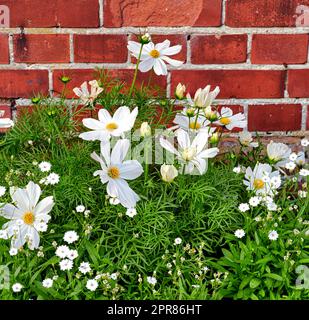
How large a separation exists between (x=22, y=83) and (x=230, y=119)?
61 centimetres

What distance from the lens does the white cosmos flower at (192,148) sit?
5.53ft

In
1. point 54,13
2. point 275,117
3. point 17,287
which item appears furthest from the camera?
point 275,117

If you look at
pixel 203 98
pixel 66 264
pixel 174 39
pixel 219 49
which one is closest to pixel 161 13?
pixel 174 39

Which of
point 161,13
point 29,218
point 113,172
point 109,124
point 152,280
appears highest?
point 161,13

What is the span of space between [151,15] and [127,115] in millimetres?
429

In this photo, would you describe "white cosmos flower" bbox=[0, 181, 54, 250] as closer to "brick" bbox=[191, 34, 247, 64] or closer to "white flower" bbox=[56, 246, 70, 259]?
"white flower" bbox=[56, 246, 70, 259]

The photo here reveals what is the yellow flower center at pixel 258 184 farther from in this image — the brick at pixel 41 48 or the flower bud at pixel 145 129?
the brick at pixel 41 48

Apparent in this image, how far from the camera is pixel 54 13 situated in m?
1.98

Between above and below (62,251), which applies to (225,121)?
above

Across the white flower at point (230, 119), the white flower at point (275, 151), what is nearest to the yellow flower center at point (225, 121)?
the white flower at point (230, 119)

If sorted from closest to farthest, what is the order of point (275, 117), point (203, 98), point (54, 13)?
point (203, 98)
point (54, 13)
point (275, 117)

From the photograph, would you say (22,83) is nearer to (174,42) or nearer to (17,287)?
(174,42)

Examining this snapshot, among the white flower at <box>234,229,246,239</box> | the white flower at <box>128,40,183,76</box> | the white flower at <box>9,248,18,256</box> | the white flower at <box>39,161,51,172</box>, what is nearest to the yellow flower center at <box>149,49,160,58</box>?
the white flower at <box>128,40,183,76</box>

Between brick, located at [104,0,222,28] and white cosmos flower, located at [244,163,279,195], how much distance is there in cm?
45
